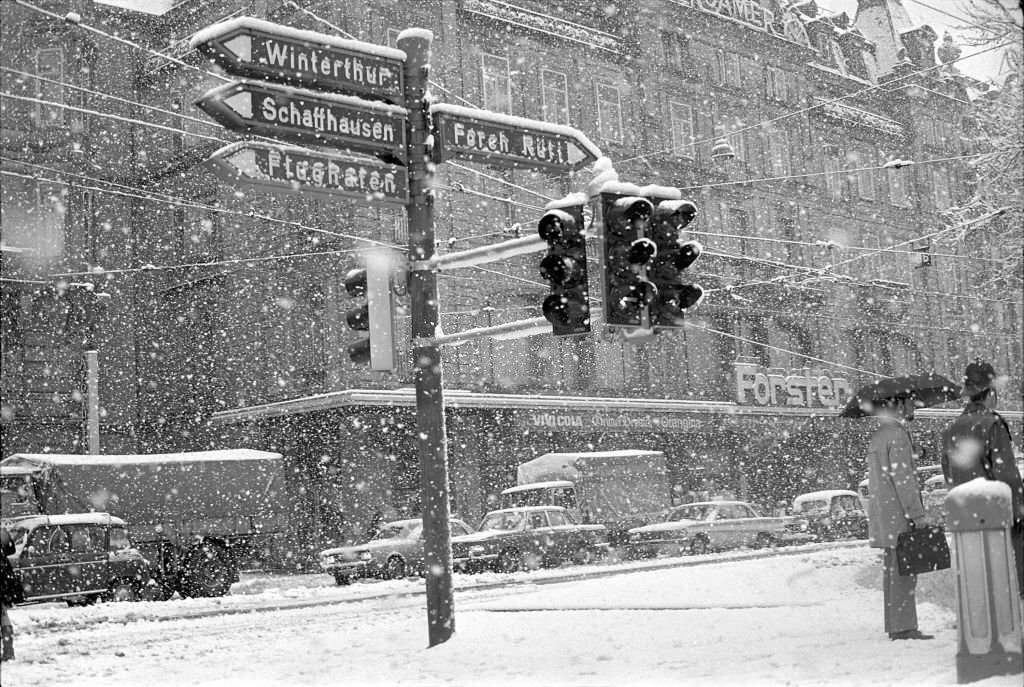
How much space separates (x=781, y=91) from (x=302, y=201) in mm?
21573

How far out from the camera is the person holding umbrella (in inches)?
371

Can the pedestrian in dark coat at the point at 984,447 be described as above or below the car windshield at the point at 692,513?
above

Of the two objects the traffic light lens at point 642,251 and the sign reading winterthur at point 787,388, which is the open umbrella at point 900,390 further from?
the sign reading winterthur at point 787,388

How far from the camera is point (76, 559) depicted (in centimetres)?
2272

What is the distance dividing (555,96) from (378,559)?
57.6 feet

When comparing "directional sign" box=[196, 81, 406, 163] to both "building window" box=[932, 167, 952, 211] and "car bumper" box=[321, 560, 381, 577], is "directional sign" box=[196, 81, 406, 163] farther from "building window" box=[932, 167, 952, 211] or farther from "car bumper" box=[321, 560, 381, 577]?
Answer: "building window" box=[932, 167, 952, 211]

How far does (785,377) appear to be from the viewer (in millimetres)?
45688

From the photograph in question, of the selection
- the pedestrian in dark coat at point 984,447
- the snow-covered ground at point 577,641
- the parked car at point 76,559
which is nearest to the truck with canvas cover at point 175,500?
the parked car at point 76,559

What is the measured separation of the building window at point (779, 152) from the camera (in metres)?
47.3

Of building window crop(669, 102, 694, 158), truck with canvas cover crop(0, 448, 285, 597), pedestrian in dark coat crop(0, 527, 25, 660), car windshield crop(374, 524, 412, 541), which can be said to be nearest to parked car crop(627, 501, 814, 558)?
car windshield crop(374, 524, 412, 541)

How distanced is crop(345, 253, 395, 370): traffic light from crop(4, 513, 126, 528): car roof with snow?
532 inches

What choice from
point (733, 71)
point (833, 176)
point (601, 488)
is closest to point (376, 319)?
point (601, 488)

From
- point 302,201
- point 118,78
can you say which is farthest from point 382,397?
point 118,78

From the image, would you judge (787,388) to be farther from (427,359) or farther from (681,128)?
(427,359)
